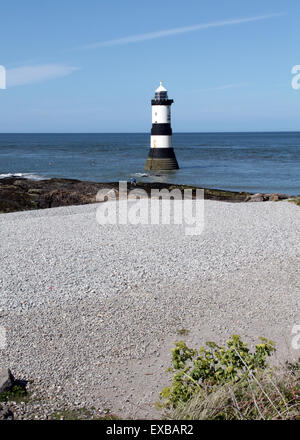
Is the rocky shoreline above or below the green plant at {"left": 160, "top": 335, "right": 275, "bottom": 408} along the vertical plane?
above

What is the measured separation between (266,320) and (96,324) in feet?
10.1

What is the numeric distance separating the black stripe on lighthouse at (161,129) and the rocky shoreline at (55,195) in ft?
38.9

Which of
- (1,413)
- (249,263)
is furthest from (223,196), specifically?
(1,413)

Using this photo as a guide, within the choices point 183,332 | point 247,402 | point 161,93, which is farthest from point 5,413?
point 161,93

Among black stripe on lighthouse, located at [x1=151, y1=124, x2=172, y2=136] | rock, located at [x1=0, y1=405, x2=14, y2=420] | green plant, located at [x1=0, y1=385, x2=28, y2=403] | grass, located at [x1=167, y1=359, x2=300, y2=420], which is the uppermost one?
black stripe on lighthouse, located at [x1=151, y1=124, x2=172, y2=136]

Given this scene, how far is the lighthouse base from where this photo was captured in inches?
1606

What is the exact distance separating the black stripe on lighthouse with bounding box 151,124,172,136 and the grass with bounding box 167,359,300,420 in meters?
34.7

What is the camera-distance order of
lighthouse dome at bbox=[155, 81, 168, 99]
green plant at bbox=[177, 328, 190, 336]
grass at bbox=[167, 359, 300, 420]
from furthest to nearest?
1. lighthouse dome at bbox=[155, 81, 168, 99]
2. green plant at bbox=[177, 328, 190, 336]
3. grass at bbox=[167, 359, 300, 420]

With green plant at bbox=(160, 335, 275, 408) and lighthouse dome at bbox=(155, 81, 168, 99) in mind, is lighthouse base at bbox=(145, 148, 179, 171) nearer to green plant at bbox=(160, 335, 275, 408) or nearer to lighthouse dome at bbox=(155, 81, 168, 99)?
lighthouse dome at bbox=(155, 81, 168, 99)

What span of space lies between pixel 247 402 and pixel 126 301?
454 centimetres

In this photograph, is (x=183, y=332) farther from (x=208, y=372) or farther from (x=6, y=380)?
(x=6, y=380)

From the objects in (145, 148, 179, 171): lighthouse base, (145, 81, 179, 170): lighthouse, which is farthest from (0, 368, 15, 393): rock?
(145, 148, 179, 171): lighthouse base

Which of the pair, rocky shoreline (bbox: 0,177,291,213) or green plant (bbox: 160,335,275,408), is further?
rocky shoreline (bbox: 0,177,291,213)
